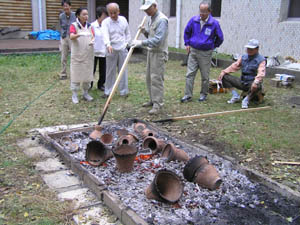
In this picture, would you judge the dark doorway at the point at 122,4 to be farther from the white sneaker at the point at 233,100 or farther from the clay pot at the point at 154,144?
the clay pot at the point at 154,144

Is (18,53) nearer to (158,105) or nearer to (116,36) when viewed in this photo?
(116,36)

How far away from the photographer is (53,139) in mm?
5004

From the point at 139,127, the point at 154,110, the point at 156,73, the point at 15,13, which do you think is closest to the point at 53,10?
the point at 15,13

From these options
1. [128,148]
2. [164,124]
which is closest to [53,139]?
[128,148]

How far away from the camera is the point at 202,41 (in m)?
6.72

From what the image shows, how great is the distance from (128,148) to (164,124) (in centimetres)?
177

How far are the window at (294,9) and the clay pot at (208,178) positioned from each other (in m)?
8.28

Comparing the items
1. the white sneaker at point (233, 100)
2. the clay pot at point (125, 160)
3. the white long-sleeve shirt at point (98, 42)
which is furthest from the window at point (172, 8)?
the clay pot at point (125, 160)

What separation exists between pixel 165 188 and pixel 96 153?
1.21 m

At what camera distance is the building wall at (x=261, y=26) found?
32.9 ft

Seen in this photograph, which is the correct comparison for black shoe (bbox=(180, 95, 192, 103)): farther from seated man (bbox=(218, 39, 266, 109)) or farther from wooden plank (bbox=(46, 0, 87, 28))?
wooden plank (bbox=(46, 0, 87, 28))

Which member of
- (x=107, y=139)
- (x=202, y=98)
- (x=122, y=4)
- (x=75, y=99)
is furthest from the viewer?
(x=122, y=4)

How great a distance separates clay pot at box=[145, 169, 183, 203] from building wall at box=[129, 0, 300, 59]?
315 inches

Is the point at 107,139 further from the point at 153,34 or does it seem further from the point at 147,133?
the point at 153,34
